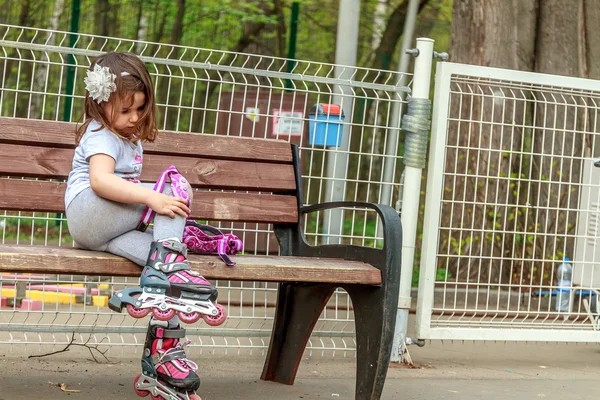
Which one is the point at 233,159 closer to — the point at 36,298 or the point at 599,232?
the point at 36,298

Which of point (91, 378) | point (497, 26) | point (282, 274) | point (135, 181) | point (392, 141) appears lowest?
point (91, 378)

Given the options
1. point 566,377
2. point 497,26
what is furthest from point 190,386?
point 497,26

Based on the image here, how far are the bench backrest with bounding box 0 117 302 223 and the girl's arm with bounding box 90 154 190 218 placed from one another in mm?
608

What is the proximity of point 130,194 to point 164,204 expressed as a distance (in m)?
0.12

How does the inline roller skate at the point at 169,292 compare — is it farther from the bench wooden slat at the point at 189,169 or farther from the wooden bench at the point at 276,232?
the bench wooden slat at the point at 189,169

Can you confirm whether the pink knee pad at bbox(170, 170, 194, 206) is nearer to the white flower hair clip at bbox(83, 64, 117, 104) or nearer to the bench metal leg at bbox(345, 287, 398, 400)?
the white flower hair clip at bbox(83, 64, 117, 104)

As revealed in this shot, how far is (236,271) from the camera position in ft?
11.6

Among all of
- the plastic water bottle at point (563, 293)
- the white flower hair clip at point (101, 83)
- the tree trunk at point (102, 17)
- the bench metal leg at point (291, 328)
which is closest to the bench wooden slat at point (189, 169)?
the bench metal leg at point (291, 328)

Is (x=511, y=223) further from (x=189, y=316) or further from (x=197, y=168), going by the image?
(x=189, y=316)

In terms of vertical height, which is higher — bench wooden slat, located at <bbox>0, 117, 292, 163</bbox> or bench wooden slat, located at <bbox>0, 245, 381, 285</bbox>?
bench wooden slat, located at <bbox>0, 117, 292, 163</bbox>

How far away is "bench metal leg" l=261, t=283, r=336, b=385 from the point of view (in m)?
4.36

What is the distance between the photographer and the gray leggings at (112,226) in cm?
346

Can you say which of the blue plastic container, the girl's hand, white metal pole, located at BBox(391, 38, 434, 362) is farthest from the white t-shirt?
white metal pole, located at BBox(391, 38, 434, 362)

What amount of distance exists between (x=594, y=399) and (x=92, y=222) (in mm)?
2543
